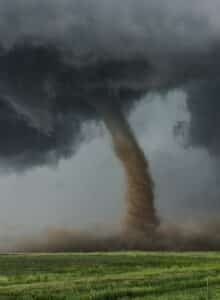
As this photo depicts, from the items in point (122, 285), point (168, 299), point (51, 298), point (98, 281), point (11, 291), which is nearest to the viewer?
point (168, 299)

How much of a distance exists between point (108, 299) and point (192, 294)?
595 centimetres

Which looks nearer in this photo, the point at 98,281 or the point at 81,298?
the point at 81,298

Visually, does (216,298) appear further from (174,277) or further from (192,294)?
(174,277)

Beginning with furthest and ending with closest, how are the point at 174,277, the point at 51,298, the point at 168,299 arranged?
the point at 174,277 < the point at 51,298 < the point at 168,299

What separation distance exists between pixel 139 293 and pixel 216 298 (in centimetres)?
608

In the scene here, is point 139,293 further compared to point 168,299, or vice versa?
point 139,293

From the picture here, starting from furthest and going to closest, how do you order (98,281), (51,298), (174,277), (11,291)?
(174,277)
(98,281)
(11,291)
(51,298)

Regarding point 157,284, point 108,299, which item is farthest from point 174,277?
point 108,299

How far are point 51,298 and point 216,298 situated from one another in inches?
441

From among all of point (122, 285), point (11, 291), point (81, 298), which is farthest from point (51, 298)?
point (122, 285)

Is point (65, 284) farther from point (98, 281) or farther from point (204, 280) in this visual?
point (204, 280)

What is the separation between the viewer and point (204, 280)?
152 feet

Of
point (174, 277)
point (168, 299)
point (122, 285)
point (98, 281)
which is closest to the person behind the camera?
point (168, 299)

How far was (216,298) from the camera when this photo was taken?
32875mm
